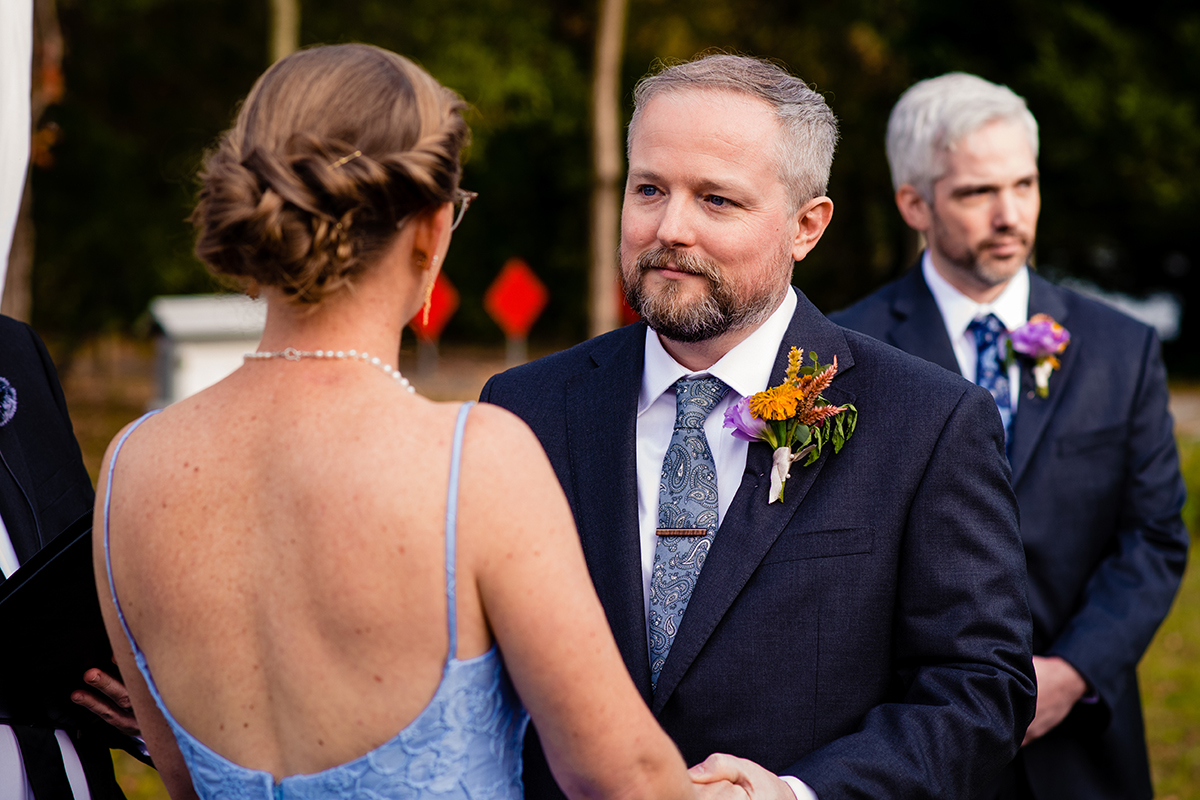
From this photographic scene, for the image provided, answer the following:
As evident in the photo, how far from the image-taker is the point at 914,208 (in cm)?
384

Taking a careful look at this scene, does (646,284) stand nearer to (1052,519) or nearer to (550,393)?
(550,393)

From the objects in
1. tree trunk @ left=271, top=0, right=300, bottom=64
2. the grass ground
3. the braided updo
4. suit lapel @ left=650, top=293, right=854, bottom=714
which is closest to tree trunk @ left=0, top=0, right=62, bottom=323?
tree trunk @ left=271, top=0, right=300, bottom=64

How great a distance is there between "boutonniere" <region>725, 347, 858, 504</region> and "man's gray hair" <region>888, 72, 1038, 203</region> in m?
1.57

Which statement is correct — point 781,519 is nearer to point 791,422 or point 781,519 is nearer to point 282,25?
point 791,422

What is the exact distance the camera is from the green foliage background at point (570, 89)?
1691 centimetres

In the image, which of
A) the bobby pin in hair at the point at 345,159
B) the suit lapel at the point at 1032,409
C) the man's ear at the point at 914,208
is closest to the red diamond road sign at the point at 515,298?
the man's ear at the point at 914,208

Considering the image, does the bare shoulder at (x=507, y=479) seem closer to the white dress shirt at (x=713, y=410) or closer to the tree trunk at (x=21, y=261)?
the white dress shirt at (x=713, y=410)

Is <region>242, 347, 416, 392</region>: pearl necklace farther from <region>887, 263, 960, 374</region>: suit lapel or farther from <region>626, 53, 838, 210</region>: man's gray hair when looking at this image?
<region>887, 263, 960, 374</region>: suit lapel

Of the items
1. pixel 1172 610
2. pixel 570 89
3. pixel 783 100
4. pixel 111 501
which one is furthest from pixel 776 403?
pixel 570 89

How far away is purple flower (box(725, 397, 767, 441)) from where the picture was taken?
237 centimetres

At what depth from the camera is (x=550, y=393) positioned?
2.68 m

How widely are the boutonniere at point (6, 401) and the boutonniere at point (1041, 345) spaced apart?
271 centimetres

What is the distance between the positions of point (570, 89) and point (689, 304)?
1832 centimetres

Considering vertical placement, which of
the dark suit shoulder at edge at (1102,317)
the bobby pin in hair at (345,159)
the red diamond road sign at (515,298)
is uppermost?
the bobby pin in hair at (345,159)
